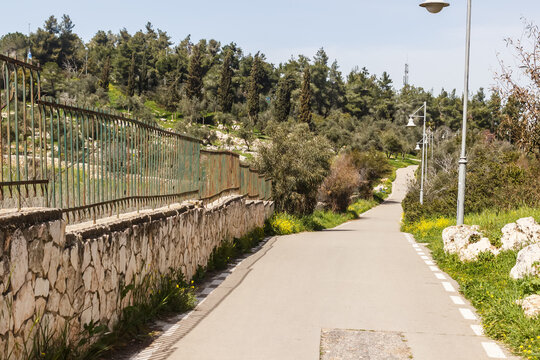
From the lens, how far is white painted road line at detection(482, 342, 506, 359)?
657 centimetres

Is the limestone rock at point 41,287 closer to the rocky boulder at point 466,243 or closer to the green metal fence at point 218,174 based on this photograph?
the green metal fence at point 218,174

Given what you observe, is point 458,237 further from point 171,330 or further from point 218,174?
point 171,330

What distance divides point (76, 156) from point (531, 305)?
5.86 m

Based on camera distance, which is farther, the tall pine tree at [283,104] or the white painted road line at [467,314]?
the tall pine tree at [283,104]

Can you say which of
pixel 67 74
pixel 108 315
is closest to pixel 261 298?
pixel 108 315

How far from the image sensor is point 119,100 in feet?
336

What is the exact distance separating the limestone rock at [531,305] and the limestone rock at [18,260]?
19.4ft

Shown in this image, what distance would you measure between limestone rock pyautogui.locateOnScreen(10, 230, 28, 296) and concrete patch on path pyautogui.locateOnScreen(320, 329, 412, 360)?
3169mm

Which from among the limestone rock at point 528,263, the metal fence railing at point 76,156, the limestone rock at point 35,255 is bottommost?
the limestone rock at point 528,263

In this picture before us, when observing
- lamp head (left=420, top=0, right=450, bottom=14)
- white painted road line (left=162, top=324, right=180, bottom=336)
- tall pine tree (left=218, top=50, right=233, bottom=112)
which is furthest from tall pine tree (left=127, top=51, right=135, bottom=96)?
white painted road line (left=162, top=324, right=180, bottom=336)

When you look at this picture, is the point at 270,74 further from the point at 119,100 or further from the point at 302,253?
the point at 302,253

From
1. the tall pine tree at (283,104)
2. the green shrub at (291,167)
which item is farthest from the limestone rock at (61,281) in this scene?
the tall pine tree at (283,104)

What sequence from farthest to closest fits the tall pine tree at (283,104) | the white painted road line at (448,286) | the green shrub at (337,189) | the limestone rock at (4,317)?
the tall pine tree at (283,104) < the green shrub at (337,189) < the white painted road line at (448,286) < the limestone rock at (4,317)

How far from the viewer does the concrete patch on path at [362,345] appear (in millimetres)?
6445
